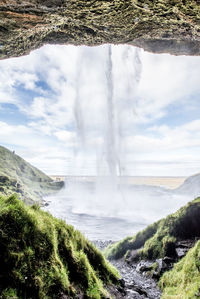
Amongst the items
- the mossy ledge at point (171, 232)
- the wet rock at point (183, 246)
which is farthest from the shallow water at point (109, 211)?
the mossy ledge at point (171, 232)

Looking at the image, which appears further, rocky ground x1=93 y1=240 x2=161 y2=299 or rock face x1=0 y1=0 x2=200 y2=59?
rocky ground x1=93 y1=240 x2=161 y2=299

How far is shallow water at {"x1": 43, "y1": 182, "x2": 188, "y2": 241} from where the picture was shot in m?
45.0

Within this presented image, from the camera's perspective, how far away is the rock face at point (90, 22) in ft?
22.1

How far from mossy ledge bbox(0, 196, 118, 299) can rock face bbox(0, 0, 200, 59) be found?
7250 mm

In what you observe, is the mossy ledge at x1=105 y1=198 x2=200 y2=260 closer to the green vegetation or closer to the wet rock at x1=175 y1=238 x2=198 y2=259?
the wet rock at x1=175 y1=238 x2=198 y2=259

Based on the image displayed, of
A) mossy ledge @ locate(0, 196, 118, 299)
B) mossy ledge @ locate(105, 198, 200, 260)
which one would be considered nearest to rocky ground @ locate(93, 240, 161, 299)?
mossy ledge @ locate(105, 198, 200, 260)

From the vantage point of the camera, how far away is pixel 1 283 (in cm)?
440

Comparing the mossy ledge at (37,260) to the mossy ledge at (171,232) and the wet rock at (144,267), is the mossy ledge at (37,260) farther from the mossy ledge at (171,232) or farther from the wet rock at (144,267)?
the mossy ledge at (171,232)

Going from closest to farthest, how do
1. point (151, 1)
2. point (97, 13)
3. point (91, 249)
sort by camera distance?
1. point (151, 1)
2. point (97, 13)
3. point (91, 249)

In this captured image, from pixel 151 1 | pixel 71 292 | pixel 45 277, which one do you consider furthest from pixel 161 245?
pixel 151 1

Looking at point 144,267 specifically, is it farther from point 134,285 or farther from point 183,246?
point 134,285

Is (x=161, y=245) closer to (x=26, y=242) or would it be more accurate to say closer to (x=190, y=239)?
(x=190, y=239)

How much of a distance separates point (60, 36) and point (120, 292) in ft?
44.9

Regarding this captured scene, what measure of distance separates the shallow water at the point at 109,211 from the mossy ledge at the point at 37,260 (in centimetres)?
159
